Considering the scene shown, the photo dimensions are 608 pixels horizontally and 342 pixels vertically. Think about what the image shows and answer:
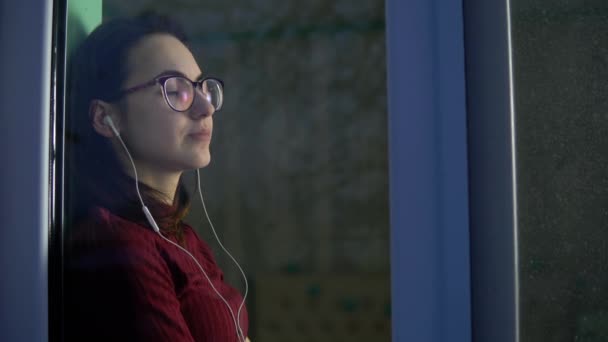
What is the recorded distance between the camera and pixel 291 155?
1.03 metres

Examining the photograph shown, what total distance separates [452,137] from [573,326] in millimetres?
333

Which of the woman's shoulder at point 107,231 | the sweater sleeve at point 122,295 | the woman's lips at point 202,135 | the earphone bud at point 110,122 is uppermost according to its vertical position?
the earphone bud at point 110,122

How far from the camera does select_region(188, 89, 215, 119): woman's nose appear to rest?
1111 mm

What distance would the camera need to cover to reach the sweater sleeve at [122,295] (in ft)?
3.45

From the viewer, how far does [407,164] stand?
2.89 feet

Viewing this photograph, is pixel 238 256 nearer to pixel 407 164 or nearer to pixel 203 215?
pixel 203 215

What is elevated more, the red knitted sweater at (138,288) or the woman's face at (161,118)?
the woman's face at (161,118)

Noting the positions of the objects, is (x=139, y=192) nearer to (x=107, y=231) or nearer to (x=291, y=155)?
(x=107, y=231)

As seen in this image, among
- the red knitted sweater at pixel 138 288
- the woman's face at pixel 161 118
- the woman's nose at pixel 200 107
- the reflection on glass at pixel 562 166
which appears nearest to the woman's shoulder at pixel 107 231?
the red knitted sweater at pixel 138 288

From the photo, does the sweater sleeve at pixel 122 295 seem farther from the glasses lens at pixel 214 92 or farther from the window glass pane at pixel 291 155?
the glasses lens at pixel 214 92

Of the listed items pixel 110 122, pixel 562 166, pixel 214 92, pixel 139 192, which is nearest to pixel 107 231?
pixel 139 192

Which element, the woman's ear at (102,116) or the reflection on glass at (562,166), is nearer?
the reflection on glass at (562,166)

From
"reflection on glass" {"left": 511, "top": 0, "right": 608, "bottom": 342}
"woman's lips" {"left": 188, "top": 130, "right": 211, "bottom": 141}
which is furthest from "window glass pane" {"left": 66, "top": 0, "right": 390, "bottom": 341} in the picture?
"reflection on glass" {"left": 511, "top": 0, "right": 608, "bottom": 342}

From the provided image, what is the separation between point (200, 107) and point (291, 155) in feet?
0.72
